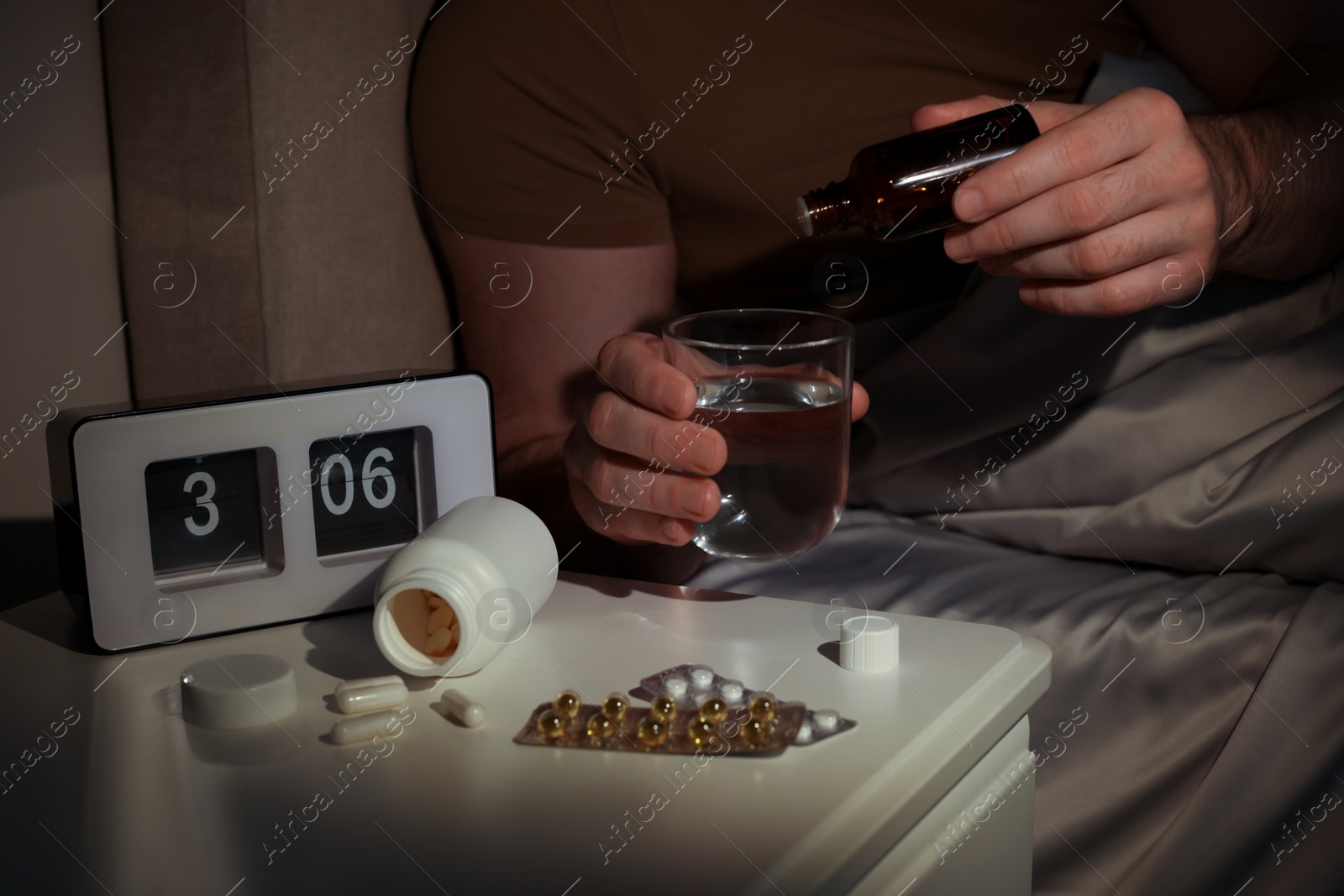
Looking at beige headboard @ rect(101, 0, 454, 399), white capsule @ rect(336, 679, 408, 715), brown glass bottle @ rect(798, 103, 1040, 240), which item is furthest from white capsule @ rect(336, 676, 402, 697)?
beige headboard @ rect(101, 0, 454, 399)

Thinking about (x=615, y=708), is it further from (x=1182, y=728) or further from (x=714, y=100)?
(x=714, y=100)

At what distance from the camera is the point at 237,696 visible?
1.87ft

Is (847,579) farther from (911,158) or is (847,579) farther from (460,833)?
(460,833)

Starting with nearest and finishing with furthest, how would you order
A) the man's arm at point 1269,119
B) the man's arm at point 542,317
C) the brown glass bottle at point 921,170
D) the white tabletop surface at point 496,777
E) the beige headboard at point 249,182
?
the white tabletop surface at point 496,777, the brown glass bottle at point 921,170, the man's arm at point 1269,119, the beige headboard at point 249,182, the man's arm at point 542,317

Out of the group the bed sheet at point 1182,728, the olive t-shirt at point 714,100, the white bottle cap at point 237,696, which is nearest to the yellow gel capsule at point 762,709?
the white bottle cap at point 237,696

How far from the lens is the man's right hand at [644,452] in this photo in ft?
2.13

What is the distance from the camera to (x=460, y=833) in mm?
467

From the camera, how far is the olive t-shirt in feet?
3.59

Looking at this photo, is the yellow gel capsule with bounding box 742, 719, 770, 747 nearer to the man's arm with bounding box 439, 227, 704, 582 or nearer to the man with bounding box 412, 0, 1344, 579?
the man with bounding box 412, 0, 1344, 579

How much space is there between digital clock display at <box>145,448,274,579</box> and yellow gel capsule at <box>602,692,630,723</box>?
0.94 feet

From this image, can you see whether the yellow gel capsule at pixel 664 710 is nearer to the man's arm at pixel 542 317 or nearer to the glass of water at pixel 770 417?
the glass of water at pixel 770 417

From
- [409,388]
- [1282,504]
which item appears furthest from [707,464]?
[1282,504]

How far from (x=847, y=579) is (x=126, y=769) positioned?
608mm

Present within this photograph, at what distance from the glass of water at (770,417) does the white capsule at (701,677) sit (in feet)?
0.30
